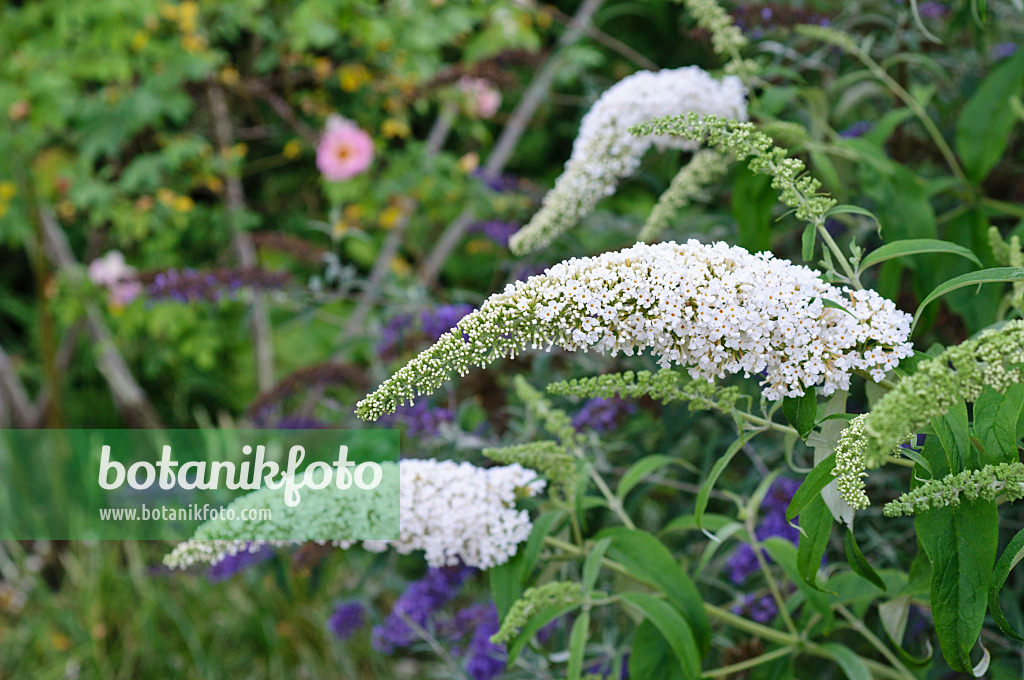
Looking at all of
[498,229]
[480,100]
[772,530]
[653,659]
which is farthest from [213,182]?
[653,659]

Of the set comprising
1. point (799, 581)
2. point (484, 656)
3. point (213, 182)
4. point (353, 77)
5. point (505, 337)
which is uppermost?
point (353, 77)

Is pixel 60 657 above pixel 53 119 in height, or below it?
below

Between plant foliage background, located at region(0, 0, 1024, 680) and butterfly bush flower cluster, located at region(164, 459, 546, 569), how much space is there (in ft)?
0.15

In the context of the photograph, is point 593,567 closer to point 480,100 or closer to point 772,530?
point 772,530

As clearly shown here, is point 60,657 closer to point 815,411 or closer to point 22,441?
point 22,441

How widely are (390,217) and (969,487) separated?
2.33 m

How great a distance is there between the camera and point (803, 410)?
865mm

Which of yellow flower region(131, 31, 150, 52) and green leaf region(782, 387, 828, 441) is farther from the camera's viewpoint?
yellow flower region(131, 31, 150, 52)

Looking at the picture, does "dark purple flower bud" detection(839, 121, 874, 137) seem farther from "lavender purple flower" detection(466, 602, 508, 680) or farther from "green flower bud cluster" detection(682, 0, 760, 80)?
"lavender purple flower" detection(466, 602, 508, 680)

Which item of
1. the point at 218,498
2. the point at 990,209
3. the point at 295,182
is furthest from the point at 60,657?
the point at 990,209

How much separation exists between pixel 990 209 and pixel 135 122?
2.64 m

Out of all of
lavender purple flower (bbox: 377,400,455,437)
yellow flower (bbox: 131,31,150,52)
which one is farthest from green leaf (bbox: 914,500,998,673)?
yellow flower (bbox: 131,31,150,52)

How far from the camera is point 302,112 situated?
3.16 meters

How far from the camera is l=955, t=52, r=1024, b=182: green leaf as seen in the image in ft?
4.59
